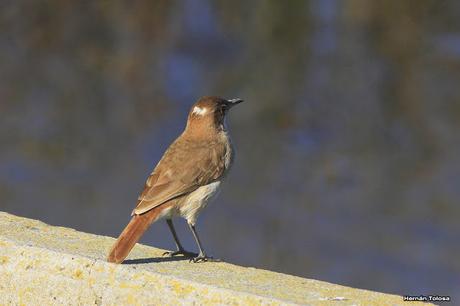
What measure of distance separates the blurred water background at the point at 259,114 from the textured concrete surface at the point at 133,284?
604 centimetres

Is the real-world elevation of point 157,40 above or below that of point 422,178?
above

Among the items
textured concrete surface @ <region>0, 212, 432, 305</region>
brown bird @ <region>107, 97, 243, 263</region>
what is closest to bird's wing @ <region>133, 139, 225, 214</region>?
brown bird @ <region>107, 97, 243, 263</region>

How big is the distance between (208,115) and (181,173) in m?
0.82

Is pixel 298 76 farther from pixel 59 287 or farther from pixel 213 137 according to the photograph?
pixel 59 287

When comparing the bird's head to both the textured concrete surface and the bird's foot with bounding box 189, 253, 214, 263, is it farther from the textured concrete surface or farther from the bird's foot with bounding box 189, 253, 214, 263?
the textured concrete surface

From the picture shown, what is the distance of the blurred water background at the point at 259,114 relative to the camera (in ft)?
45.8

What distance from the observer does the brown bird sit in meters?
7.50

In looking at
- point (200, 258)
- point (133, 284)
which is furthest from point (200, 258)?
point (133, 284)

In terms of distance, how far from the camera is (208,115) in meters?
8.56

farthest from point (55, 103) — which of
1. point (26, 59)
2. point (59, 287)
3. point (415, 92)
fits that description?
point (59, 287)

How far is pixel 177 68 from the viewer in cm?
1712

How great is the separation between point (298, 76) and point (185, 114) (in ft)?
5.69

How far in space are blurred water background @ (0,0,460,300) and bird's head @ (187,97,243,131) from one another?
14.1 feet

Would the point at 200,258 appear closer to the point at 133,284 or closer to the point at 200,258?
the point at 200,258
